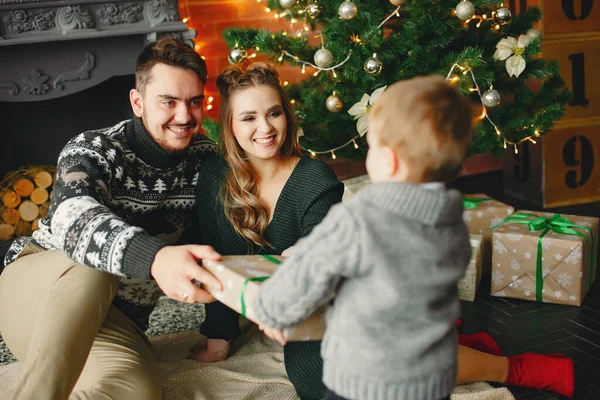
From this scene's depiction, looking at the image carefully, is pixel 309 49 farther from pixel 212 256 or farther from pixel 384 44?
pixel 212 256

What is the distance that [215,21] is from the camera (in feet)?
11.4

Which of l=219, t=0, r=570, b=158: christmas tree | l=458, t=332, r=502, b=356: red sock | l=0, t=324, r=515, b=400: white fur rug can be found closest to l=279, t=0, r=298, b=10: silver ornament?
l=219, t=0, r=570, b=158: christmas tree

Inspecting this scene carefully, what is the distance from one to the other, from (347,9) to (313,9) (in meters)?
0.24

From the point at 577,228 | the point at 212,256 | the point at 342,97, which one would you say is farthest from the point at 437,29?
the point at 212,256

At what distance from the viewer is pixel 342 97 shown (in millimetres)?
2803

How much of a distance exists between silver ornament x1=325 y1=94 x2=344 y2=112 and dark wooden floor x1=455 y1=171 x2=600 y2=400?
0.98m

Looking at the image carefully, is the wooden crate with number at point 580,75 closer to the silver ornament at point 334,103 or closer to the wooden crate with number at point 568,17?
the wooden crate with number at point 568,17

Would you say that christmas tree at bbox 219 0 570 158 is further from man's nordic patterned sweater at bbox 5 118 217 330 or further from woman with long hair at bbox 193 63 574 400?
man's nordic patterned sweater at bbox 5 118 217 330

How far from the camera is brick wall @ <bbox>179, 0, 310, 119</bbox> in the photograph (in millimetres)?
3432

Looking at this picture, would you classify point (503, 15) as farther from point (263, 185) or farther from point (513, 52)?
point (263, 185)

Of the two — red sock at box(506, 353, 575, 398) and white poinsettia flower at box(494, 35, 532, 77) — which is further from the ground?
white poinsettia flower at box(494, 35, 532, 77)

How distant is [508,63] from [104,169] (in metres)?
1.73

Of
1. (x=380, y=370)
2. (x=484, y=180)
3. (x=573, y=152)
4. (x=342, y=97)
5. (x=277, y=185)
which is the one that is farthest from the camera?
(x=484, y=180)

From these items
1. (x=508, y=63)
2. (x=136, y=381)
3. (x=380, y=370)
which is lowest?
(x=136, y=381)
